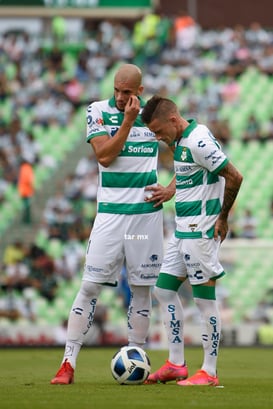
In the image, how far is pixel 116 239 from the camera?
28.6 ft

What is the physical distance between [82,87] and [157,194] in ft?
54.0

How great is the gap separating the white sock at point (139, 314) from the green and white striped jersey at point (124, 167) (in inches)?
24.4

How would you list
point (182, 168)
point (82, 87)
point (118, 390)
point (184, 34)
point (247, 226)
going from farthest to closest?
point (184, 34) < point (82, 87) < point (247, 226) < point (182, 168) < point (118, 390)

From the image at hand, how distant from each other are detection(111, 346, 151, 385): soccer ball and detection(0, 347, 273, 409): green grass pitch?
93mm

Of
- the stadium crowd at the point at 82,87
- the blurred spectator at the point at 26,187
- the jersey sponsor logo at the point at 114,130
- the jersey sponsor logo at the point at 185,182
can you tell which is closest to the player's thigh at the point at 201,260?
the jersey sponsor logo at the point at 185,182

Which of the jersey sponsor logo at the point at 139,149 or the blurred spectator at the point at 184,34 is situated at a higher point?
the blurred spectator at the point at 184,34

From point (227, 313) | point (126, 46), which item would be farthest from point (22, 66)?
point (227, 313)

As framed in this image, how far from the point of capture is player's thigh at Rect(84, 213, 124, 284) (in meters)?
8.69

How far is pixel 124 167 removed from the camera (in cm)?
877

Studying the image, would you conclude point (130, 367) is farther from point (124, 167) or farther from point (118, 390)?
point (124, 167)

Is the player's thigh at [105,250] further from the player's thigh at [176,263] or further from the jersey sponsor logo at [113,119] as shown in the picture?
the jersey sponsor logo at [113,119]

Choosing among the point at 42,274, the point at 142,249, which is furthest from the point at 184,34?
the point at 142,249

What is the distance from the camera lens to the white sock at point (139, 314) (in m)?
8.91

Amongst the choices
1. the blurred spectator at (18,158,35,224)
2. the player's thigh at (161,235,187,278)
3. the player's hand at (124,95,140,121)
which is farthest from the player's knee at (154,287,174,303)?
the blurred spectator at (18,158,35,224)
